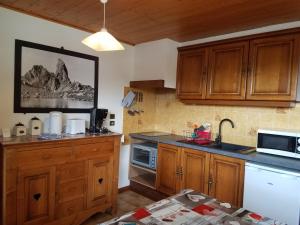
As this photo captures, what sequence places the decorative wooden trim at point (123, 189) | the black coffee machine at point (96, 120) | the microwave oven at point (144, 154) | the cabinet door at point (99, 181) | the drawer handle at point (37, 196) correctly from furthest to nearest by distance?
1. the decorative wooden trim at point (123, 189)
2. the microwave oven at point (144, 154)
3. the black coffee machine at point (96, 120)
4. the cabinet door at point (99, 181)
5. the drawer handle at point (37, 196)

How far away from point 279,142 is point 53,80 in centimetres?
253

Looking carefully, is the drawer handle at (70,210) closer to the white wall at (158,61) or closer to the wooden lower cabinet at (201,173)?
the wooden lower cabinet at (201,173)

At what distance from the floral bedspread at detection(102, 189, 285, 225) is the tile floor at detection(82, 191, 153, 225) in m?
1.61

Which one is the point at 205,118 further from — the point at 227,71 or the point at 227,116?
the point at 227,71

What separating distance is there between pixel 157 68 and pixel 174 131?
106cm

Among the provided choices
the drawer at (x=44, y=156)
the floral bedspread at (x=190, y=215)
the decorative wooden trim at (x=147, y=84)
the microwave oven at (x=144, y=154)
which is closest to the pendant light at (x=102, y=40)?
the floral bedspread at (x=190, y=215)

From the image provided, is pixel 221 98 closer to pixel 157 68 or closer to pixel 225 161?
pixel 225 161

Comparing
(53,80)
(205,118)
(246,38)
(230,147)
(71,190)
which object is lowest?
(71,190)

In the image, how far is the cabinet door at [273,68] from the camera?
2.21 m

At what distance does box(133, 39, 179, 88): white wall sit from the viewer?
3.09 meters

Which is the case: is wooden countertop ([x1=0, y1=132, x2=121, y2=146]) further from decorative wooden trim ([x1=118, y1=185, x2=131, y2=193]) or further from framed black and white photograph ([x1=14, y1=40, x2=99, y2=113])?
decorative wooden trim ([x1=118, y1=185, x2=131, y2=193])

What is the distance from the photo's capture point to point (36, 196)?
81.8 inches

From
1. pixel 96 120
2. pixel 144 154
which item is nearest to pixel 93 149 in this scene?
pixel 96 120

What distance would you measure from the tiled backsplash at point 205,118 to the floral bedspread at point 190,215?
5.19ft
